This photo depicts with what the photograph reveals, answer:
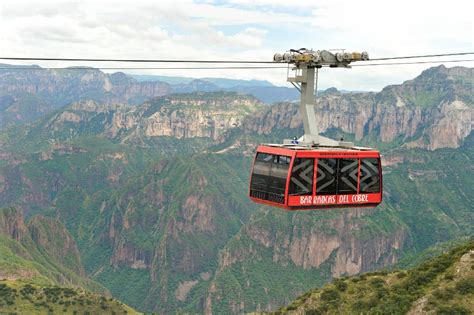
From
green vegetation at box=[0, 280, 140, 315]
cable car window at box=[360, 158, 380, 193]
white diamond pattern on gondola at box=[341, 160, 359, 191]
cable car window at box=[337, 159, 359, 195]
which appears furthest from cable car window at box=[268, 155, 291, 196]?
green vegetation at box=[0, 280, 140, 315]

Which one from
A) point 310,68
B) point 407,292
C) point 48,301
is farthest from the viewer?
point 48,301

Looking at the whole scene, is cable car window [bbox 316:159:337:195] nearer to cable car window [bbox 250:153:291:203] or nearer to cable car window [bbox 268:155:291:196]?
cable car window [bbox 268:155:291:196]

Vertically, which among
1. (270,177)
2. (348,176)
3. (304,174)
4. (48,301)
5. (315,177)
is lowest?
(48,301)

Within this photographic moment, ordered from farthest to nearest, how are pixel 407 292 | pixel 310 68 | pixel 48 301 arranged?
pixel 48 301, pixel 407 292, pixel 310 68

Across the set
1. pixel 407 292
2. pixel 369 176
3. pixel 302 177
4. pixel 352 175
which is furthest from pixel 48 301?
pixel 302 177

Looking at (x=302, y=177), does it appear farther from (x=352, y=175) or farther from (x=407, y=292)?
(x=407, y=292)

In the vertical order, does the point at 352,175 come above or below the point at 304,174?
below
